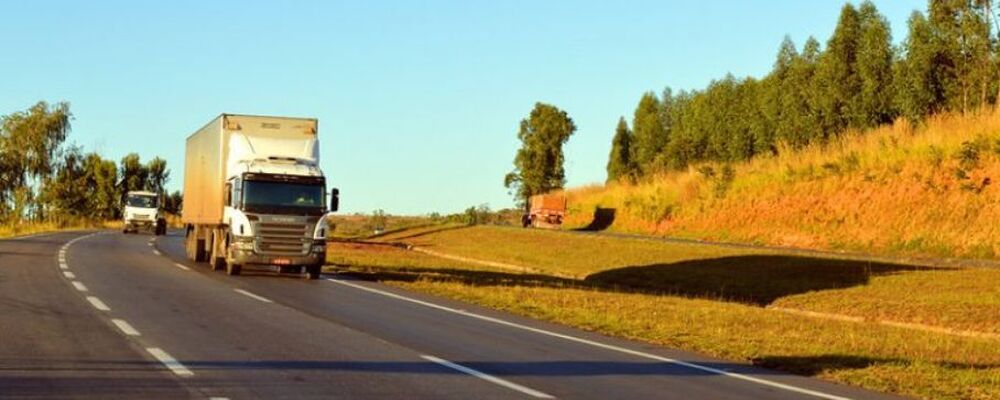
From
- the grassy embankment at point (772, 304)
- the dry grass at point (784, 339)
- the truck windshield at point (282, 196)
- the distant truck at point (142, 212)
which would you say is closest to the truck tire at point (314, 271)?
the truck windshield at point (282, 196)

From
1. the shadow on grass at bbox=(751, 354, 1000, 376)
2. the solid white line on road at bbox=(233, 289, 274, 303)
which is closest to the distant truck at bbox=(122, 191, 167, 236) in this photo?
the solid white line on road at bbox=(233, 289, 274, 303)

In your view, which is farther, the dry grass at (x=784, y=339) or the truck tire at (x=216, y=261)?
the truck tire at (x=216, y=261)

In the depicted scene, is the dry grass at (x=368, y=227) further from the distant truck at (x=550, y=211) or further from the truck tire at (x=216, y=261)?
the truck tire at (x=216, y=261)

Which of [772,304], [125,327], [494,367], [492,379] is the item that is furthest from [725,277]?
[492,379]

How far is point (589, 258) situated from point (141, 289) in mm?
22556

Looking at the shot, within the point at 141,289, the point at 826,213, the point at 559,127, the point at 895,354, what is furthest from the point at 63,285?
the point at 559,127

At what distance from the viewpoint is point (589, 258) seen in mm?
40000

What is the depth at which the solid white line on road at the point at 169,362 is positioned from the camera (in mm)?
10023

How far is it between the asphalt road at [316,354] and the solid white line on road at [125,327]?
0.02 metres

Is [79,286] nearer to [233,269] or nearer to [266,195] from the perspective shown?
[233,269]

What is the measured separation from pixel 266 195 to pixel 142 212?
43.6 metres

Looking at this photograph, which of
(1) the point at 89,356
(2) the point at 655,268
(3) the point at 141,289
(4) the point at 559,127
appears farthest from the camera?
(4) the point at 559,127

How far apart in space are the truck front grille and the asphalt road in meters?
5.13

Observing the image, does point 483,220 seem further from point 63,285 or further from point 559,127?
point 63,285
